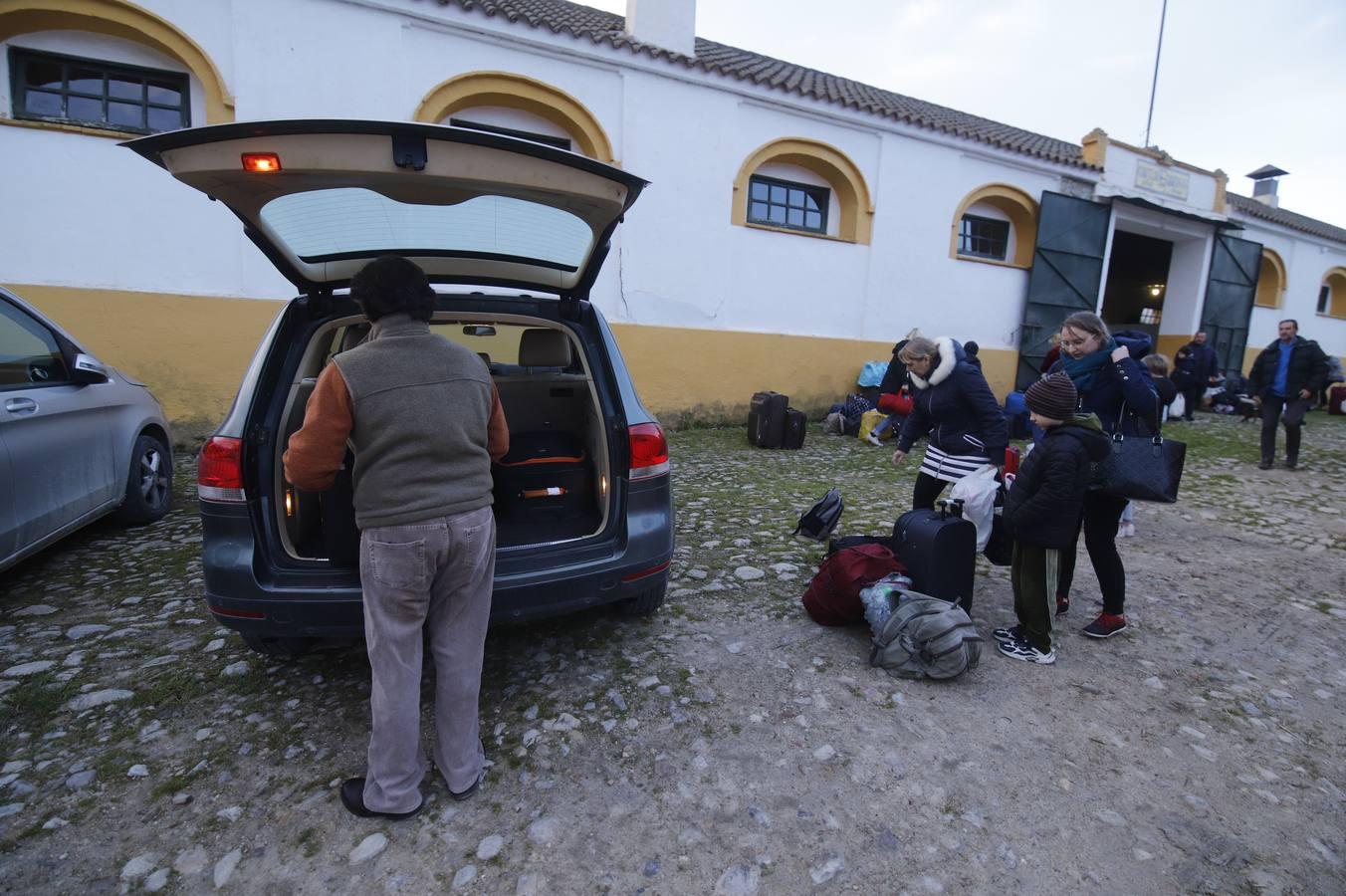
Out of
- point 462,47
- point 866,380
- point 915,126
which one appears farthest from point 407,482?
point 915,126

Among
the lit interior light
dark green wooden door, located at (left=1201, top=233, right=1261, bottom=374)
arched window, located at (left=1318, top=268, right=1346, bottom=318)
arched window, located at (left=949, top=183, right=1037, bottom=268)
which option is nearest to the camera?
the lit interior light

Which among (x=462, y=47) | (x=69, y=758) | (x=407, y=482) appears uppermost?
(x=462, y=47)

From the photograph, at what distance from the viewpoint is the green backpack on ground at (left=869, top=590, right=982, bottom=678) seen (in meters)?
2.94

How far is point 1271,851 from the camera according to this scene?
2.05 metres

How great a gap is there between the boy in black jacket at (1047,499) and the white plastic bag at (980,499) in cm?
40

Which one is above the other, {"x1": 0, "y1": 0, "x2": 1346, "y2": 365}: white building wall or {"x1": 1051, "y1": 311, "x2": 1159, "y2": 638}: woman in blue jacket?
{"x1": 0, "y1": 0, "x2": 1346, "y2": 365}: white building wall

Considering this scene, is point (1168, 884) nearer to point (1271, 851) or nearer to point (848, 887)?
point (1271, 851)

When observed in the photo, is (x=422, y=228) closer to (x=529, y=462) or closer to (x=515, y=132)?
(x=529, y=462)

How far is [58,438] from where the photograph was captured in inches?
148

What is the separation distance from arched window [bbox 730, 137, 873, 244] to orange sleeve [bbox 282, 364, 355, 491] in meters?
9.61

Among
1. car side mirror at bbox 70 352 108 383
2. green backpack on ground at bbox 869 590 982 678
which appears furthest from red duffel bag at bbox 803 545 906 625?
car side mirror at bbox 70 352 108 383

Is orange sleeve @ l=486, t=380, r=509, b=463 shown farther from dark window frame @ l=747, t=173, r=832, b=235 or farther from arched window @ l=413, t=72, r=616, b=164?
dark window frame @ l=747, t=173, r=832, b=235

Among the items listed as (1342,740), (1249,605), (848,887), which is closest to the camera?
(848,887)

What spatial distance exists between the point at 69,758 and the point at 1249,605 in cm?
608
